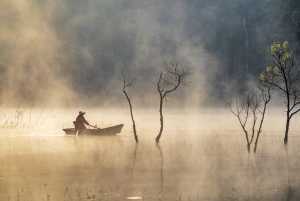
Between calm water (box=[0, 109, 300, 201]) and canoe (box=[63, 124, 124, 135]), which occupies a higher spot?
canoe (box=[63, 124, 124, 135])

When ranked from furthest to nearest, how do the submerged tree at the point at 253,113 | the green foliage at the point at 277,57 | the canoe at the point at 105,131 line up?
the canoe at the point at 105,131
the green foliage at the point at 277,57
the submerged tree at the point at 253,113

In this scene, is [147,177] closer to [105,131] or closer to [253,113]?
[253,113]

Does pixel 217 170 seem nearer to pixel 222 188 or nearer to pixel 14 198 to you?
pixel 222 188

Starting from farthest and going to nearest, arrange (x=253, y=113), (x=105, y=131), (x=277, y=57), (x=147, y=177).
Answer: (x=105, y=131)
(x=253, y=113)
(x=277, y=57)
(x=147, y=177)

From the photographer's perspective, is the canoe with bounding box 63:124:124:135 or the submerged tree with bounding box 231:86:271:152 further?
the canoe with bounding box 63:124:124:135

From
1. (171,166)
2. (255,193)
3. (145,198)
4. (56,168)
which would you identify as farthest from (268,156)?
(145,198)

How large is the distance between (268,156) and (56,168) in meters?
19.2

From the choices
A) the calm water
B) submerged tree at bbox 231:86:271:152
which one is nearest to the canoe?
submerged tree at bbox 231:86:271:152

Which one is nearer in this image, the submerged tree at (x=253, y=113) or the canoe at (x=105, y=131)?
the submerged tree at (x=253, y=113)

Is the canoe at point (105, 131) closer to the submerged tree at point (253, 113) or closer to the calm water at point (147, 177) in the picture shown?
the submerged tree at point (253, 113)

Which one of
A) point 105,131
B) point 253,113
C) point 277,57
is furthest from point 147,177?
point 105,131

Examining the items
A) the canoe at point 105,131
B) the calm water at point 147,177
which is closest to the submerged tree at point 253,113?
the calm water at point 147,177

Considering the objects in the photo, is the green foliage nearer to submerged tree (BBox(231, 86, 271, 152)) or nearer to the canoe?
submerged tree (BBox(231, 86, 271, 152))

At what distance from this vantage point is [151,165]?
4325 cm
